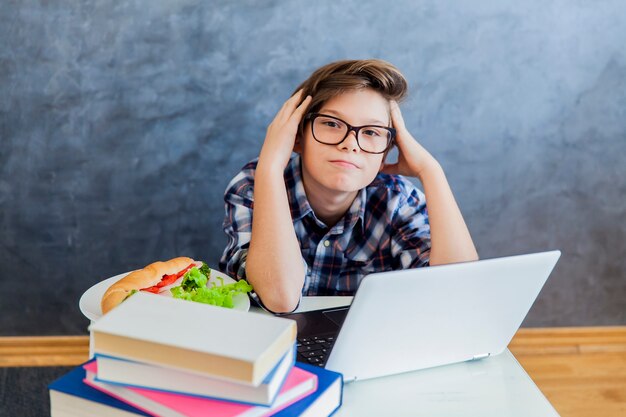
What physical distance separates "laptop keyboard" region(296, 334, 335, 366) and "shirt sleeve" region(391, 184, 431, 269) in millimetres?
492

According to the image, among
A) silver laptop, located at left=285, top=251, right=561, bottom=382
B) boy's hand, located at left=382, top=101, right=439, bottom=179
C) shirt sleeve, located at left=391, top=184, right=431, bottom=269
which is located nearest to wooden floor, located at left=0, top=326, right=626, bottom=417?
shirt sleeve, located at left=391, top=184, right=431, bottom=269

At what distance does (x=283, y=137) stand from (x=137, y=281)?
450mm

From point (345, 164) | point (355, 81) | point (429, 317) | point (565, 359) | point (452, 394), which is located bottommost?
Answer: point (565, 359)

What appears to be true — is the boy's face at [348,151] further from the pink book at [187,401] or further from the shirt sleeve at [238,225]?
the pink book at [187,401]

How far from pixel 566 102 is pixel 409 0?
23.3 inches

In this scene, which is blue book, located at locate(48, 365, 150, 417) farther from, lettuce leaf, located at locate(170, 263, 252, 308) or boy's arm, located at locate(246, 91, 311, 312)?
boy's arm, located at locate(246, 91, 311, 312)

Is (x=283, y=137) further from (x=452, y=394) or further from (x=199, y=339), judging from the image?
(x=199, y=339)

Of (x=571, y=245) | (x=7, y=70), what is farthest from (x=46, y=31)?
(x=571, y=245)

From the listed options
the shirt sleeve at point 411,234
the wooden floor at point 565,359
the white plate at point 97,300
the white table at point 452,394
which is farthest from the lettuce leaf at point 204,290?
the wooden floor at point 565,359

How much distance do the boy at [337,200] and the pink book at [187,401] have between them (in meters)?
0.49

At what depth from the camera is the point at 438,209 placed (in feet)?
4.85

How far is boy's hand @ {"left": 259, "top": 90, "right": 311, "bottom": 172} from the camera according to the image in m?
1.44

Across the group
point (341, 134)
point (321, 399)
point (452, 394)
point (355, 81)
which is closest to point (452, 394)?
point (452, 394)

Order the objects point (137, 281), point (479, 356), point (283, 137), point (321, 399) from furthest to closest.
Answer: point (283, 137)
point (137, 281)
point (479, 356)
point (321, 399)
